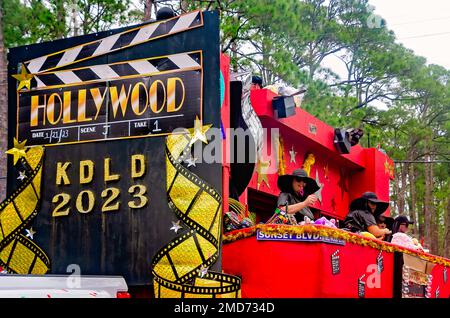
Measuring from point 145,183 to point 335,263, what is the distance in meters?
1.80

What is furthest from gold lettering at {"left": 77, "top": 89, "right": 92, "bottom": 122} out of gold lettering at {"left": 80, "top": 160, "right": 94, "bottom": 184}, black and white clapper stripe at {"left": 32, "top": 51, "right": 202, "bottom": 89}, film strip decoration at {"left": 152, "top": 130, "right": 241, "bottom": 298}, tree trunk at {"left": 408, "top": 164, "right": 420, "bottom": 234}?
tree trunk at {"left": 408, "top": 164, "right": 420, "bottom": 234}

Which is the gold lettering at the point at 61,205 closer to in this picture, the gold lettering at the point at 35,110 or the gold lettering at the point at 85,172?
the gold lettering at the point at 85,172

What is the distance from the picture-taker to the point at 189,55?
6.22 meters

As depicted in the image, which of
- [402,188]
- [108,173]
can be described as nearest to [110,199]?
[108,173]

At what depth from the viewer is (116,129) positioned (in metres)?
6.35

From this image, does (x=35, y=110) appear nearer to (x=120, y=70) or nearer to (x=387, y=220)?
(x=120, y=70)

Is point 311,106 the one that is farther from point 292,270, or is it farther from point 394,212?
point 394,212

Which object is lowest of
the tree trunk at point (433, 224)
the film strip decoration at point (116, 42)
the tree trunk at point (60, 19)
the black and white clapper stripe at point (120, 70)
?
the tree trunk at point (433, 224)

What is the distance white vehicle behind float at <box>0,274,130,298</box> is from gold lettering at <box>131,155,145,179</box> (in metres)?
1.14

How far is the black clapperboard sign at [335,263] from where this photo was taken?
6.44m

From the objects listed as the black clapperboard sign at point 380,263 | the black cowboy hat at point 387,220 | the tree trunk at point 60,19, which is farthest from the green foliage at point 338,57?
the black clapperboard sign at point 380,263

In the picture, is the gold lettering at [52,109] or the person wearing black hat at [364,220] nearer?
the gold lettering at [52,109]

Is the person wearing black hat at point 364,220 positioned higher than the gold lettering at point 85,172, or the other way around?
the gold lettering at point 85,172

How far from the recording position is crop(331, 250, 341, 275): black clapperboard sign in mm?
6443
